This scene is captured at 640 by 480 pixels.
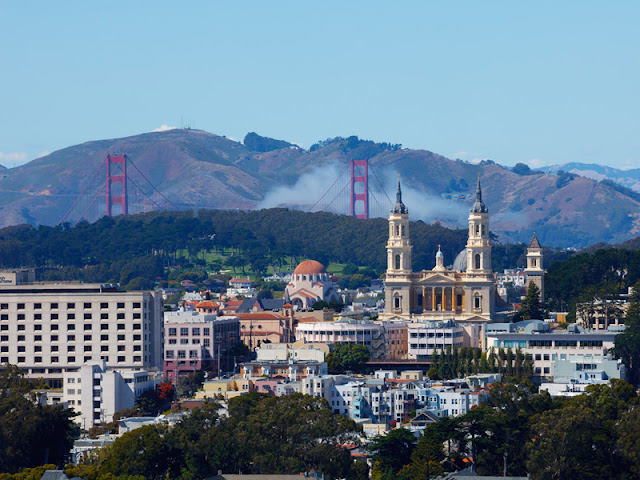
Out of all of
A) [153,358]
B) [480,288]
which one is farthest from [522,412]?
[480,288]

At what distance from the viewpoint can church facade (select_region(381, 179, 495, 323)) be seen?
Answer: 147875mm

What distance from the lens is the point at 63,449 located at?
90750 millimetres

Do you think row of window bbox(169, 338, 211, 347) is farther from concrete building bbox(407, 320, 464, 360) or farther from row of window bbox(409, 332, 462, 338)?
row of window bbox(409, 332, 462, 338)

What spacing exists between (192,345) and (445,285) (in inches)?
1073

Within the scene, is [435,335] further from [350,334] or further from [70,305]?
[70,305]

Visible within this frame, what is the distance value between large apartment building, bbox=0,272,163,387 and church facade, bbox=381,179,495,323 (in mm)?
25726

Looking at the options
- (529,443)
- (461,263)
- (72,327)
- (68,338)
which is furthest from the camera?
(461,263)

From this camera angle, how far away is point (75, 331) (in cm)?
13112

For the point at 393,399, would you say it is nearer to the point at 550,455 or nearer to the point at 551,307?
the point at 550,455

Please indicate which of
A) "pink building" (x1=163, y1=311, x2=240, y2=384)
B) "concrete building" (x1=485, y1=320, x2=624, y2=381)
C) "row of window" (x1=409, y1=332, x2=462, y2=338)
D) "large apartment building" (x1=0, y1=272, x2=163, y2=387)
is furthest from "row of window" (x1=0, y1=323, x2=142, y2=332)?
"concrete building" (x1=485, y1=320, x2=624, y2=381)

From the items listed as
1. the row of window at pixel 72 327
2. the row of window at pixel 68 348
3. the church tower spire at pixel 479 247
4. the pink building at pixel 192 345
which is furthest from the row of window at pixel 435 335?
the row of window at pixel 68 348

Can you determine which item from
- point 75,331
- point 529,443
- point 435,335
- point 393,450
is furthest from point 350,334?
point 529,443

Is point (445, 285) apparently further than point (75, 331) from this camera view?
Yes

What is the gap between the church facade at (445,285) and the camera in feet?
485
